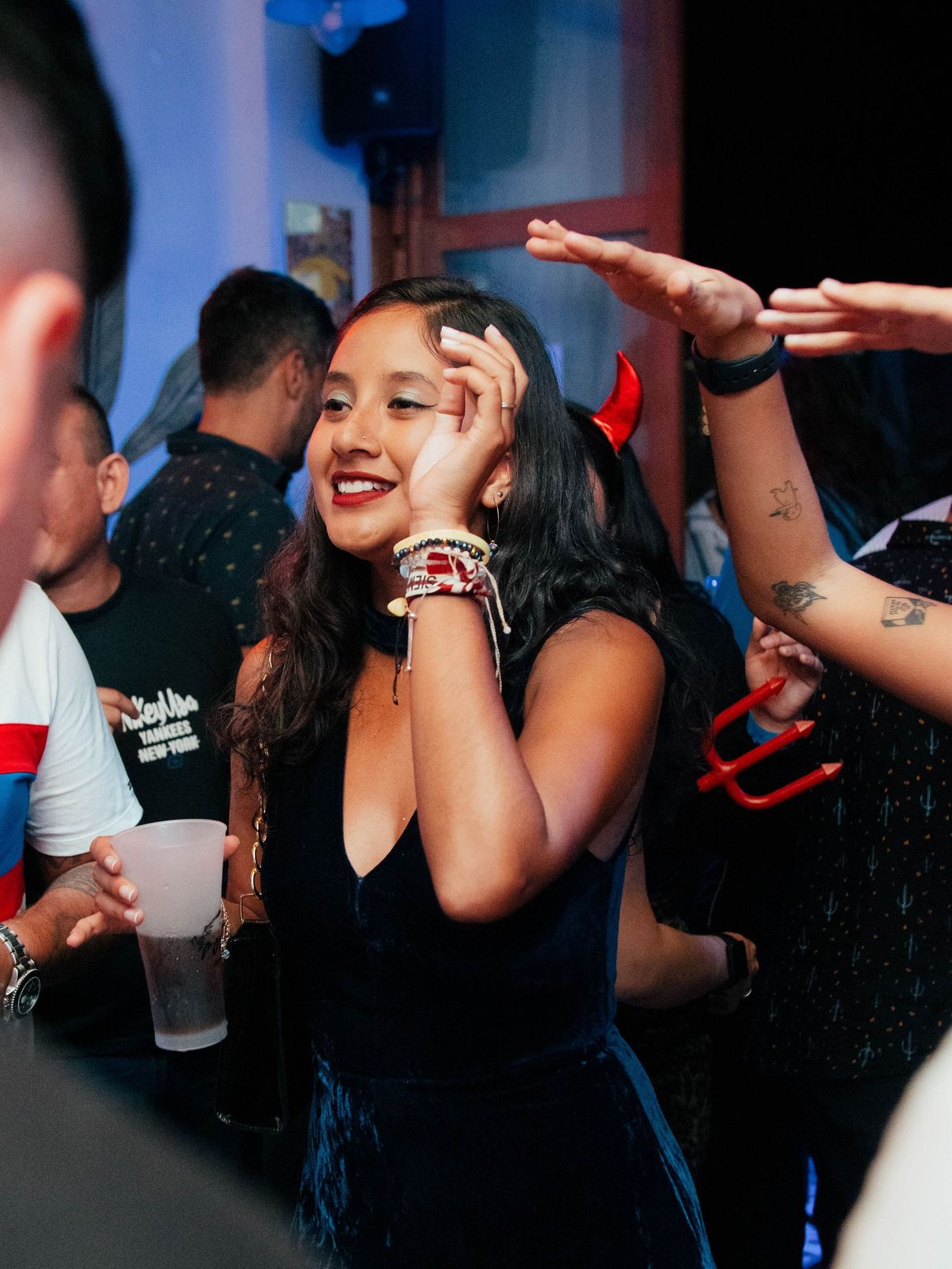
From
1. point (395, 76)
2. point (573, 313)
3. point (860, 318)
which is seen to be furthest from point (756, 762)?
point (395, 76)

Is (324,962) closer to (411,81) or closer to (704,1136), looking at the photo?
(704,1136)

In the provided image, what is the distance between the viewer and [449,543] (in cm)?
130

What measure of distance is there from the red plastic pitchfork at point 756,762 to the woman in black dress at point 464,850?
37cm

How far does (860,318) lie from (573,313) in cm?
365

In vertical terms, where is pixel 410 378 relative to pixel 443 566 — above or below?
above

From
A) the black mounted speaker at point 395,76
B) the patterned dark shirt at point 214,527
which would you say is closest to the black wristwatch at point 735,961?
the patterned dark shirt at point 214,527

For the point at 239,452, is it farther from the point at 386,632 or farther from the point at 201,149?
the point at 201,149

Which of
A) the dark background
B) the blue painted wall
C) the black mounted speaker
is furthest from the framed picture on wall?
the dark background

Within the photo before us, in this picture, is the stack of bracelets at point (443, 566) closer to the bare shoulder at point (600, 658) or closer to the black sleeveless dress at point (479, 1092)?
the bare shoulder at point (600, 658)

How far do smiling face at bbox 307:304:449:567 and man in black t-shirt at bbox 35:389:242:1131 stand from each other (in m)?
0.63

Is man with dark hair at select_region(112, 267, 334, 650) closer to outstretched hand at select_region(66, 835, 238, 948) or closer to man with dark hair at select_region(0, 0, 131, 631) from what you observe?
outstretched hand at select_region(66, 835, 238, 948)

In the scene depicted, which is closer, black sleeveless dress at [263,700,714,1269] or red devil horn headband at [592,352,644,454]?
black sleeveless dress at [263,700,714,1269]

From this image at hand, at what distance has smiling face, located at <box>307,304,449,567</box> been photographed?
155 cm

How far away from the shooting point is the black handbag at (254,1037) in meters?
1.52
